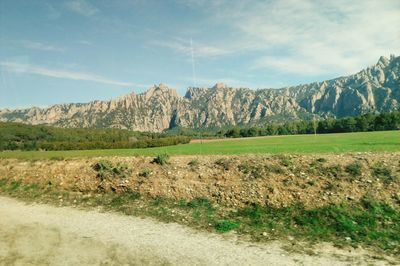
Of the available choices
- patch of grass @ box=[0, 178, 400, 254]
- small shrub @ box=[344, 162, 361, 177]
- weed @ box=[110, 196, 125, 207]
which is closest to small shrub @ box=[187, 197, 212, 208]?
patch of grass @ box=[0, 178, 400, 254]

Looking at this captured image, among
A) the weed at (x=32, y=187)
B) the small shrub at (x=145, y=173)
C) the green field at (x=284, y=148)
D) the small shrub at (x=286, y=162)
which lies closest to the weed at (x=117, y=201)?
the small shrub at (x=145, y=173)

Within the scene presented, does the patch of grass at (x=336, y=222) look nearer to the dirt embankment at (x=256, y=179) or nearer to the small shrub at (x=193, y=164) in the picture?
the dirt embankment at (x=256, y=179)

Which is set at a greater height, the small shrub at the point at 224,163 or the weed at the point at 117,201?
the small shrub at the point at 224,163

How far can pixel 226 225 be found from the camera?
48.2 feet

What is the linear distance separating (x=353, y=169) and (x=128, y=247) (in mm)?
13978

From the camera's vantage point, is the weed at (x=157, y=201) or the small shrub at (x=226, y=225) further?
the weed at (x=157, y=201)

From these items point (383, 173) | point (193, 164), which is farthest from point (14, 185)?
point (383, 173)

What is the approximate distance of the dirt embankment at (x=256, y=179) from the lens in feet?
56.2

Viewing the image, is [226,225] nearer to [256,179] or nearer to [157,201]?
[256,179]

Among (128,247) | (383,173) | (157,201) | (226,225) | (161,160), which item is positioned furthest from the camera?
(161,160)

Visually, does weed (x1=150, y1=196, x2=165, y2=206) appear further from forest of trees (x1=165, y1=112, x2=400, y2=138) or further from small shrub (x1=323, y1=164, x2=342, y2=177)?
forest of trees (x1=165, y1=112, x2=400, y2=138)

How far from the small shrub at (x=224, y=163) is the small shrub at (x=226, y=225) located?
7.03 meters

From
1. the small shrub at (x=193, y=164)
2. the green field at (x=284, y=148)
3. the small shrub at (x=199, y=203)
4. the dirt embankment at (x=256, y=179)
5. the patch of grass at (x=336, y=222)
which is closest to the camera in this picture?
the patch of grass at (x=336, y=222)

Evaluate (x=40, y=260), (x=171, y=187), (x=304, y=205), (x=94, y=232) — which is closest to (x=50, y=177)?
(x=171, y=187)
